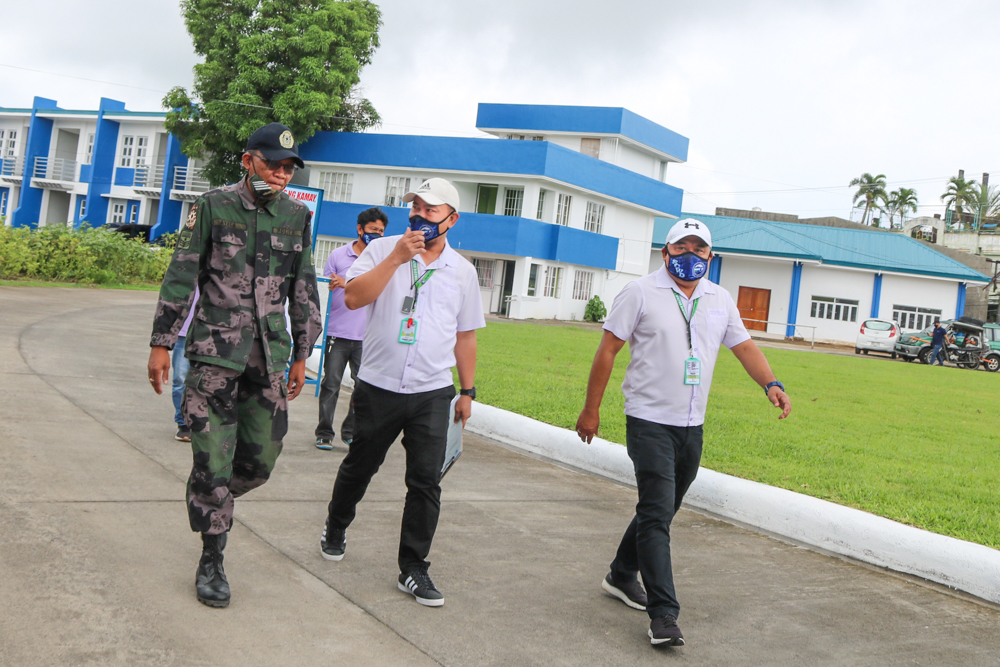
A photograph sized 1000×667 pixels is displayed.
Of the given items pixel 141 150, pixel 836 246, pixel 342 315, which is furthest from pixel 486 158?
pixel 342 315

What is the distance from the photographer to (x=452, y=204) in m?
4.35

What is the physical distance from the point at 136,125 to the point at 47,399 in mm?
48971

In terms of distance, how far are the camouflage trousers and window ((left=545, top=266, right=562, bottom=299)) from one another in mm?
36012

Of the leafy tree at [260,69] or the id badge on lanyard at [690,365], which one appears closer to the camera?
the id badge on lanyard at [690,365]

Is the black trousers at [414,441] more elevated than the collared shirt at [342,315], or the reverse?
the collared shirt at [342,315]

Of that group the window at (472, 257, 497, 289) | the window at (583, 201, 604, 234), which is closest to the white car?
Result: the window at (583, 201, 604, 234)

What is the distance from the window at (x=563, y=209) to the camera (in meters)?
39.9

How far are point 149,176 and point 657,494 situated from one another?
52.0m

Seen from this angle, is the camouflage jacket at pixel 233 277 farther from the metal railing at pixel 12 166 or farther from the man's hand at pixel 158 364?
the metal railing at pixel 12 166

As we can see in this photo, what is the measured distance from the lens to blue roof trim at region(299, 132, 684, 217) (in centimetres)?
3794

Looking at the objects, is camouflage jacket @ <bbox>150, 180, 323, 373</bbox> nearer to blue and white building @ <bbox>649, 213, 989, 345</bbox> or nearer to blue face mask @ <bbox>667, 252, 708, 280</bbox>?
blue face mask @ <bbox>667, 252, 708, 280</bbox>

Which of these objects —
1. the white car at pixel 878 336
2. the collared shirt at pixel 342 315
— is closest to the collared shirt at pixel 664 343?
Result: the collared shirt at pixel 342 315

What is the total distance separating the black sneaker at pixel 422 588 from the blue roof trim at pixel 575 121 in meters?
39.4

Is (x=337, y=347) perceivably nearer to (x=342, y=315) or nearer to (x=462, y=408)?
(x=342, y=315)
